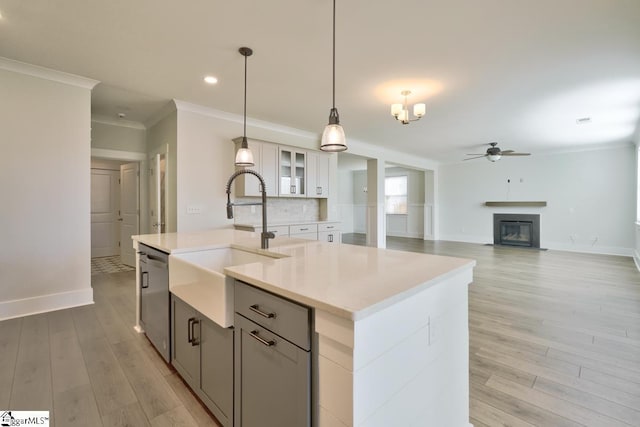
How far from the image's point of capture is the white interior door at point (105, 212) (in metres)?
6.52

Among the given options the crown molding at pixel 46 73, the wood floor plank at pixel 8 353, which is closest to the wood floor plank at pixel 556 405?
the wood floor plank at pixel 8 353

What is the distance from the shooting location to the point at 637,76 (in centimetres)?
307

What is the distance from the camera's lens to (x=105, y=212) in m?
6.64

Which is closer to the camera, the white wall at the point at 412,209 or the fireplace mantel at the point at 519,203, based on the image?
the fireplace mantel at the point at 519,203

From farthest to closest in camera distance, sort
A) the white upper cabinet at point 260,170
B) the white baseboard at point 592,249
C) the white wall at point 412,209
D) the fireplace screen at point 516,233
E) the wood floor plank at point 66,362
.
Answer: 1. the white wall at point 412,209
2. the fireplace screen at point 516,233
3. the white baseboard at point 592,249
4. the white upper cabinet at point 260,170
5. the wood floor plank at point 66,362

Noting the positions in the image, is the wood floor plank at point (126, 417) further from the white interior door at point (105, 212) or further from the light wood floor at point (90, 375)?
the white interior door at point (105, 212)

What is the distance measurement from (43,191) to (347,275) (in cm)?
361

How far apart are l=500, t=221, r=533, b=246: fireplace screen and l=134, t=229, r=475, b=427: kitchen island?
8.06 m

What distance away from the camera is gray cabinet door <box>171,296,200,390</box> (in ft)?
5.52

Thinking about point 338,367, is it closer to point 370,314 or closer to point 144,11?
point 370,314

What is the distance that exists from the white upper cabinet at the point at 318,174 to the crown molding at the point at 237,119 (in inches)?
20.1

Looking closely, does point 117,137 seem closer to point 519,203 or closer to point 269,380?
point 269,380

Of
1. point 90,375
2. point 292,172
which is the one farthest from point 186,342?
point 292,172

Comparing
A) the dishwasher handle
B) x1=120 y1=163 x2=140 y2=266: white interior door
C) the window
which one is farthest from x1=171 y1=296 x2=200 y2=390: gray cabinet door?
the window
